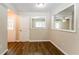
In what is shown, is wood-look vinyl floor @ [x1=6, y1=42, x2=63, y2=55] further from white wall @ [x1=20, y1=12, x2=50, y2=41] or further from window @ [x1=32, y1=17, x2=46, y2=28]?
window @ [x1=32, y1=17, x2=46, y2=28]

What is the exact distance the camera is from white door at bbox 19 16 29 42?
7746 millimetres

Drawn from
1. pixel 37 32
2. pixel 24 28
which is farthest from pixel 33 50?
pixel 24 28

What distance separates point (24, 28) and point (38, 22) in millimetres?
1042

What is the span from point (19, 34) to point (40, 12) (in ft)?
6.81

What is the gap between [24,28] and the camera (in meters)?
7.77

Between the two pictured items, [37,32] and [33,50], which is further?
[37,32]

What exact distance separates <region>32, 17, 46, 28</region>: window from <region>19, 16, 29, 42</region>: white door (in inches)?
18.8

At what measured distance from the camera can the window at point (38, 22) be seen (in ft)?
25.6

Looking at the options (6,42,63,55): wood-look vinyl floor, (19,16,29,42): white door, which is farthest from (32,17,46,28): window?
(6,42,63,55): wood-look vinyl floor

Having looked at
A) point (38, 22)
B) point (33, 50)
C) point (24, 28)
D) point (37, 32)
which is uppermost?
point (38, 22)

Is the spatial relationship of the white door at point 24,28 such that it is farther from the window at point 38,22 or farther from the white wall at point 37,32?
the window at point 38,22

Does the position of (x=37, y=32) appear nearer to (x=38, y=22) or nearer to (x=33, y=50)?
(x=38, y=22)

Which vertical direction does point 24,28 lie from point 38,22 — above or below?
below
